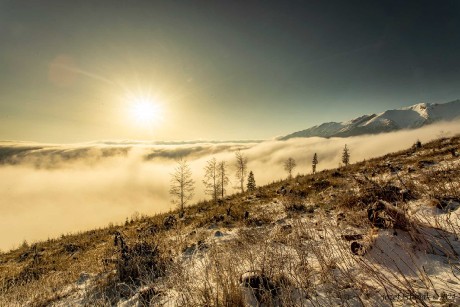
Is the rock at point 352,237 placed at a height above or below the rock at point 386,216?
below

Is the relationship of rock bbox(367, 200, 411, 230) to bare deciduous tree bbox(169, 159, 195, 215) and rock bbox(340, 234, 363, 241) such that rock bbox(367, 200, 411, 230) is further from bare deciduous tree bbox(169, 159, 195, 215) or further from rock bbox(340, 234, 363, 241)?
bare deciduous tree bbox(169, 159, 195, 215)

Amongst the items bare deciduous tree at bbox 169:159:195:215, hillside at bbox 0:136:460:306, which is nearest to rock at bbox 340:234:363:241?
hillside at bbox 0:136:460:306

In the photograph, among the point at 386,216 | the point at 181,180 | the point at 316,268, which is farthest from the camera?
the point at 181,180

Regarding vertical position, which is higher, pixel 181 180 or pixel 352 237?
pixel 352 237

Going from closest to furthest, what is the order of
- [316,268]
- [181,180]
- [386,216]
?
[316,268] → [386,216] → [181,180]

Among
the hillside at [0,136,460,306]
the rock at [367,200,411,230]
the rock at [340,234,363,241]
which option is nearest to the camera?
the hillside at [0,136,460,306]

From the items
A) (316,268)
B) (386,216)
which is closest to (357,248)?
(316,268)

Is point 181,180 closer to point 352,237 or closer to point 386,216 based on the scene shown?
point 352,237

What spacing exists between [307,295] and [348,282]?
49cm

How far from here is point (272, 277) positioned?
311 centimetres

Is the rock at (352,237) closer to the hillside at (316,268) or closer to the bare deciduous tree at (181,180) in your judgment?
the hillside at (316,268)

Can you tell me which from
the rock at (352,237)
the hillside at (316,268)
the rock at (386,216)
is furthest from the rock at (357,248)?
the rock at (386,216)

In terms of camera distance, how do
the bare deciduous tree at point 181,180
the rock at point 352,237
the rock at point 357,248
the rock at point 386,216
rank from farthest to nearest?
the bare deciduous tree at point 181,180 → the rock at point 352,237 → the rock at point 386,216 → the rock at point 357,248

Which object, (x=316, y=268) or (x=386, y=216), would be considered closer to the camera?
(x=316, y=268)
